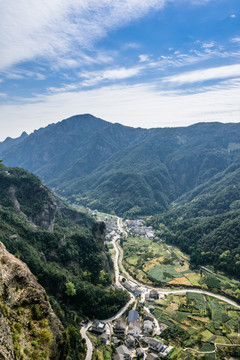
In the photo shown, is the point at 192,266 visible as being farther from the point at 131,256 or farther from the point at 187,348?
the point at 187,348

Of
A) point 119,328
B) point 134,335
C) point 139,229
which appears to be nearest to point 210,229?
point 139,229

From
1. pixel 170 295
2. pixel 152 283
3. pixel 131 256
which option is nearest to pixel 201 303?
pixel 170 295

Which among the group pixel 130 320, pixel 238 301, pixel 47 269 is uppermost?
pixel 47 269

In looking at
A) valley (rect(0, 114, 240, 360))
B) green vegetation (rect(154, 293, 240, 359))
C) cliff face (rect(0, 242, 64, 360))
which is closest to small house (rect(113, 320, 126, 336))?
valley (rect(0, 114, 240, 360))

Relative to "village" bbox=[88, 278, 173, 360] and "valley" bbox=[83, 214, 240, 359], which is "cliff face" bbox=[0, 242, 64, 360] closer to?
"valley" bbox=[83, 214, 240, 359]

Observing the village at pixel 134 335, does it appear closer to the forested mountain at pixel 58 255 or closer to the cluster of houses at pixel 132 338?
the cluster of houses at pixel 132 338

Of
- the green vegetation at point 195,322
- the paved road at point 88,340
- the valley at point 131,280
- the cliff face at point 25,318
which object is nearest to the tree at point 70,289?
the valley at point 131,280
